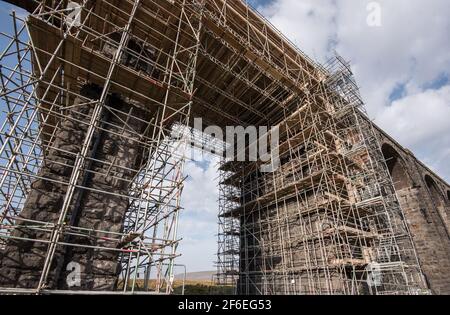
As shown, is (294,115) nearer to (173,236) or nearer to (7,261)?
(173,236)

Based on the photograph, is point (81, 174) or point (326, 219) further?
point (326, 219)

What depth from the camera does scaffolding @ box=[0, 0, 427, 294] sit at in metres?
5.64

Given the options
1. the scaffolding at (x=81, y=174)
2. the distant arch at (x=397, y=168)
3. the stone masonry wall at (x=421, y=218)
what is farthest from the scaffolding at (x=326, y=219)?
the scaffolding at (x=81, y=174)

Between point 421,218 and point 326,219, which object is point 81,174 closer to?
point 326,219

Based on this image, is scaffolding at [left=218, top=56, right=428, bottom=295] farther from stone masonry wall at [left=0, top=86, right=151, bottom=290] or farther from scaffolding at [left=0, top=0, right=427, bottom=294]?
stone masonry wall at [left=0, top=86, right=151, bottom=290]

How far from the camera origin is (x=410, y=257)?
11570mm

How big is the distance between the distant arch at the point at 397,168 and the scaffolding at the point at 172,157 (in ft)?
15.7

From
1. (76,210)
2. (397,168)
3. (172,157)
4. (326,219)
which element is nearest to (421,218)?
(397,168)

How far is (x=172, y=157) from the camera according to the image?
7.32 meters

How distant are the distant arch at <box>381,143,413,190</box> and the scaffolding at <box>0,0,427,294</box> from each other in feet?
15.7

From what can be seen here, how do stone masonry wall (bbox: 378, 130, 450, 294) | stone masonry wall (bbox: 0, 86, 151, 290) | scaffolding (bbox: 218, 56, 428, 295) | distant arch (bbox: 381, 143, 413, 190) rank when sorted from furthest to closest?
distant arch (bbox: 381, 143, 413, 190) → stone masonry wall (bbox: 378, 130, 450, 294) → scaffolding (bbox: 218, 56, 428, 295) → stone masonry wall (bbox: 0, 86, 151, 290)

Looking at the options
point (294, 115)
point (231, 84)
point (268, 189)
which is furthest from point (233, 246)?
point (231, 84)

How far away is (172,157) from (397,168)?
17804 mm

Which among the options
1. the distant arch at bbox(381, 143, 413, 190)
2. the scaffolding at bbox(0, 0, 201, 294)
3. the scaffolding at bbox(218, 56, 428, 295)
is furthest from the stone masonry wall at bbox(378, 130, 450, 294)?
the scaffolding at bbox(0, 0, 201, 294)
